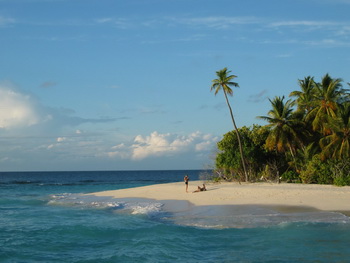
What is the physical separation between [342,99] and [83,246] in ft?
98.2

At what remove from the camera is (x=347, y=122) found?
107 ft

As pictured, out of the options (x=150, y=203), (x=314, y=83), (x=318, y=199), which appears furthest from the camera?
(x=314, y=83)

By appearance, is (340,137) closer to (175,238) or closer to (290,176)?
(290,176)

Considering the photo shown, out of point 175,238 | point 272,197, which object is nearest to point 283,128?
point 272,197

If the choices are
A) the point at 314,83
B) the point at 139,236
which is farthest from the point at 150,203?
the point at 314,83

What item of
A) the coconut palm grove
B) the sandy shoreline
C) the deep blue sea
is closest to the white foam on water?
the deep blue sea

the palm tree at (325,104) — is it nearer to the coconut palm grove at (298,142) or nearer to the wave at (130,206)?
the coconut palm grove at (298,142)

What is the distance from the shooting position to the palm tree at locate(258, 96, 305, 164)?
122 ft

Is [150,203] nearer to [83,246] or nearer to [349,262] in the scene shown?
[83,246]

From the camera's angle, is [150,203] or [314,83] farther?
[314,83]

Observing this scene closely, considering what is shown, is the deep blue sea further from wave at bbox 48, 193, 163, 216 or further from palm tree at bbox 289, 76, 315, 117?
palm tree at bbox 289, 76, 315, 117

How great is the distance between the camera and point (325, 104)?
35750mm

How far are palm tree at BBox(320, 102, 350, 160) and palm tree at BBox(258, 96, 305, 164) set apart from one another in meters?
4.25

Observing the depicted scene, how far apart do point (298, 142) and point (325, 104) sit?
4.52 m
